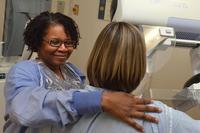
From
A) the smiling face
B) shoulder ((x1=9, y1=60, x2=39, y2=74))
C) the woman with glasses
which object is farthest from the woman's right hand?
the smiling face

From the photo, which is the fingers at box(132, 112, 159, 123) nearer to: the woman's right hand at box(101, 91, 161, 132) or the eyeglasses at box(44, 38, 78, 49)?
the woman's right hand at box(101, 91, 161, 132)

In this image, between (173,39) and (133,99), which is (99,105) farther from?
(173,39)

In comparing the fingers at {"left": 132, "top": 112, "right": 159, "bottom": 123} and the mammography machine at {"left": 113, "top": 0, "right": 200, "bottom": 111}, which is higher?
the mammography machine at {"left": 113, "top": 0, "right": 200, "bottom": 111}

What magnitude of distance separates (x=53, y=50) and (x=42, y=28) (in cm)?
13

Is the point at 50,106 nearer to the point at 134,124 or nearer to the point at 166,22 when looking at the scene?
the point at 134,124

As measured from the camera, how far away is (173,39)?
139 centimetres

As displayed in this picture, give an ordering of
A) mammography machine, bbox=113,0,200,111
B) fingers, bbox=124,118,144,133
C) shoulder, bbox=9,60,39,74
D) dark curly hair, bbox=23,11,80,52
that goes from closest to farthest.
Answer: fingers, bbox=124,118,144,133 < shoulder, bbox=9,60,39,74 < mammography machine, bbox=113,0,200,111 < dark curly hair, bbox=23,11,80,52

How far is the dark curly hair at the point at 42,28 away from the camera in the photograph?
1450 millimetres

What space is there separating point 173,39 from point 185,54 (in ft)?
4.45

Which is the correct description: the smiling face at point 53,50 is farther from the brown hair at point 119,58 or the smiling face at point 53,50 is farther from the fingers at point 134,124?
the fingers at point 134,124

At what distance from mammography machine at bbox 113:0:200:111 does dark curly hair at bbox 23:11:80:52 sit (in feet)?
0.76

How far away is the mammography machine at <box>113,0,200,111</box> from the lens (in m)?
1.34

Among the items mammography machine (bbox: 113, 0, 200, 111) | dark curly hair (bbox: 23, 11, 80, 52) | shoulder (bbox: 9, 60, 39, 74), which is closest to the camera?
shoulder (bbox: 9, 60, 39, 74)

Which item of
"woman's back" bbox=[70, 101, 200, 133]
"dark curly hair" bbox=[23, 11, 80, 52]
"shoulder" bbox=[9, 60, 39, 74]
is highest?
"dark curly hair" bbox=[23, 11, 80, 52]
